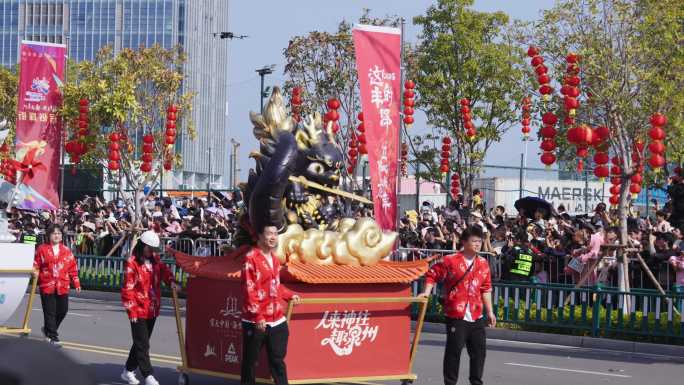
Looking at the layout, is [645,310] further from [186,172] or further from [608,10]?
[186,172]

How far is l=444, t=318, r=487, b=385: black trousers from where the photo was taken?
10094 millimetres

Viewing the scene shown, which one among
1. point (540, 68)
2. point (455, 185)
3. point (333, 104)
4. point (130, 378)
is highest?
point (540, 68)

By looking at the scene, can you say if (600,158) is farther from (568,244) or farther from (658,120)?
(568,244)

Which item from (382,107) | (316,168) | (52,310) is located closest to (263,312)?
(316,168)

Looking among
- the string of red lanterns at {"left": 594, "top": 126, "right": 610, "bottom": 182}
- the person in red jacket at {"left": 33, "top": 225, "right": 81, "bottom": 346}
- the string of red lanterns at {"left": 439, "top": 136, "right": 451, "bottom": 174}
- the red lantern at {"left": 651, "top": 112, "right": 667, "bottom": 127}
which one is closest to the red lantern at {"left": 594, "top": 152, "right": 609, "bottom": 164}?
the string of red lanterns at {"left": 594, "top": 126, "right": 610, "bottom": 182}

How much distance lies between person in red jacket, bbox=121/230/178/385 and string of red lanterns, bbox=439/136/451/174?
57.5 ft

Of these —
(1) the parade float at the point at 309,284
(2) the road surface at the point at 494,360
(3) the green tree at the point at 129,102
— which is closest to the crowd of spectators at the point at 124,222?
(3) the green tree at the point at 129,102

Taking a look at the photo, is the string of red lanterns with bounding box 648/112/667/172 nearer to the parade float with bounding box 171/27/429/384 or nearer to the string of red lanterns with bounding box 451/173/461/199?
the parade float with bounding box 171/27/429/384

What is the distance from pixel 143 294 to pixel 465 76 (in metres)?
19.6

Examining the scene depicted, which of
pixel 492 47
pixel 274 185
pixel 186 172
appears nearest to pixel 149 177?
pixel 492 47

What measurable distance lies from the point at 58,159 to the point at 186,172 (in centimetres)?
7124

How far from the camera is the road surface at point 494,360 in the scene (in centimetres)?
1267

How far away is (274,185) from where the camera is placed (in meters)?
10.5

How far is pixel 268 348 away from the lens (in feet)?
31.0
